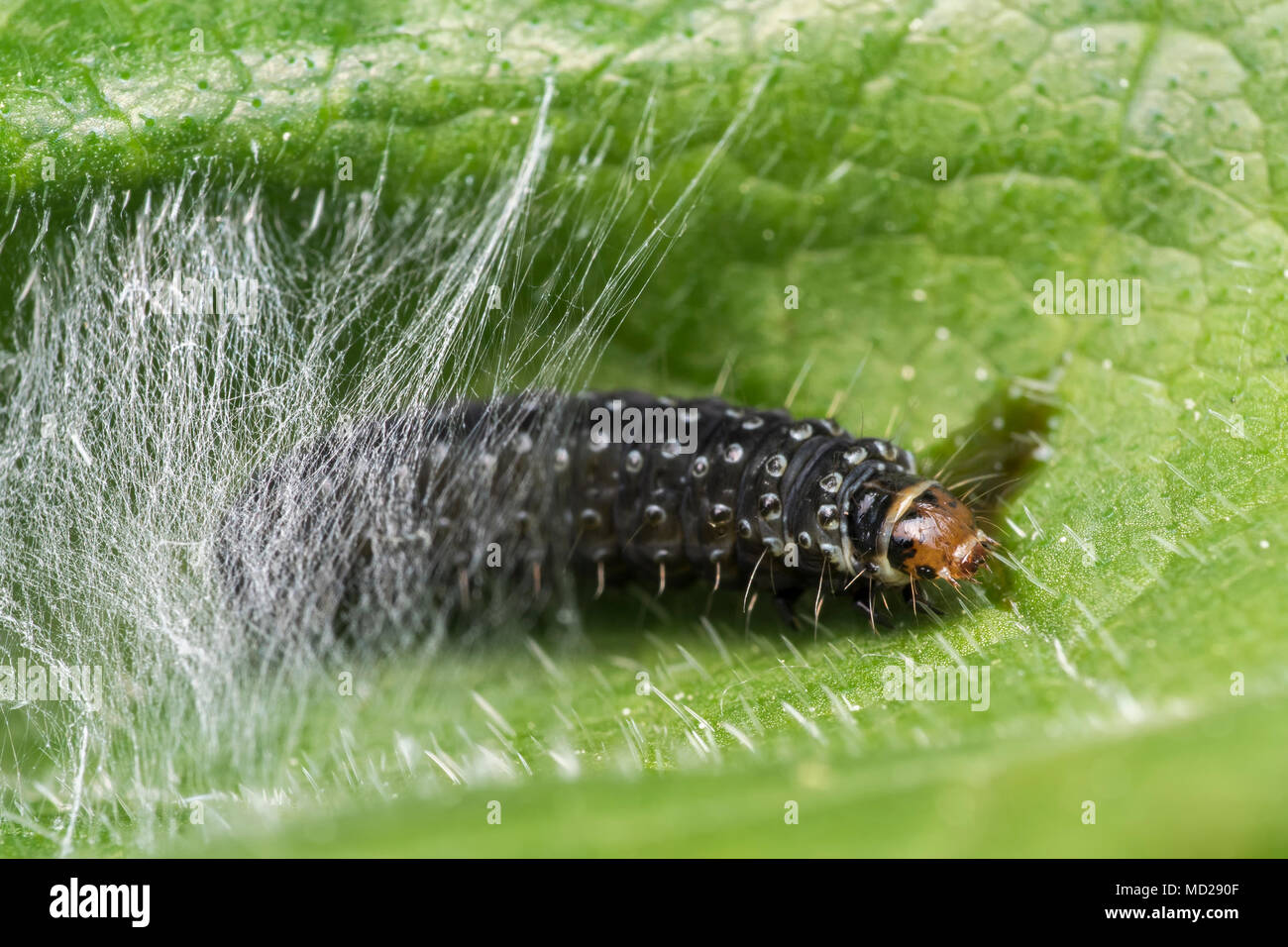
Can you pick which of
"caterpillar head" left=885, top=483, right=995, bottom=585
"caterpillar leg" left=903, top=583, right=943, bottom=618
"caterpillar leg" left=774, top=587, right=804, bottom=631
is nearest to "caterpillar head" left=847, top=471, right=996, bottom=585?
"caterpillar head" left=885, top=483, right=995, bottom=585

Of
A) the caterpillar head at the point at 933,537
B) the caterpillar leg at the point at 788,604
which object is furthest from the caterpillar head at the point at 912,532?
the caterpillar leg at the point at 788,604

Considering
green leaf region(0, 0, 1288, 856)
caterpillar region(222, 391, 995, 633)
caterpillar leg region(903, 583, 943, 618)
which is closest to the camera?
green leaf region(0, 0, 1288, 856)

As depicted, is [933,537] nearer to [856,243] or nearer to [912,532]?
[912,532]

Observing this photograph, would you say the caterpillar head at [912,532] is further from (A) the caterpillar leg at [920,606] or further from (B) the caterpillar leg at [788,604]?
(B) the caterpillar leg at [788,604]

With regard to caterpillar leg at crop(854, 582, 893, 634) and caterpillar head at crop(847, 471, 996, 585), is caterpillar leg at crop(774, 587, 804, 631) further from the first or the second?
caterpillar head at crop(847, 471, 996, 585)

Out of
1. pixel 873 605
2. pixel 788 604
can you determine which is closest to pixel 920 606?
pixel 873 605
